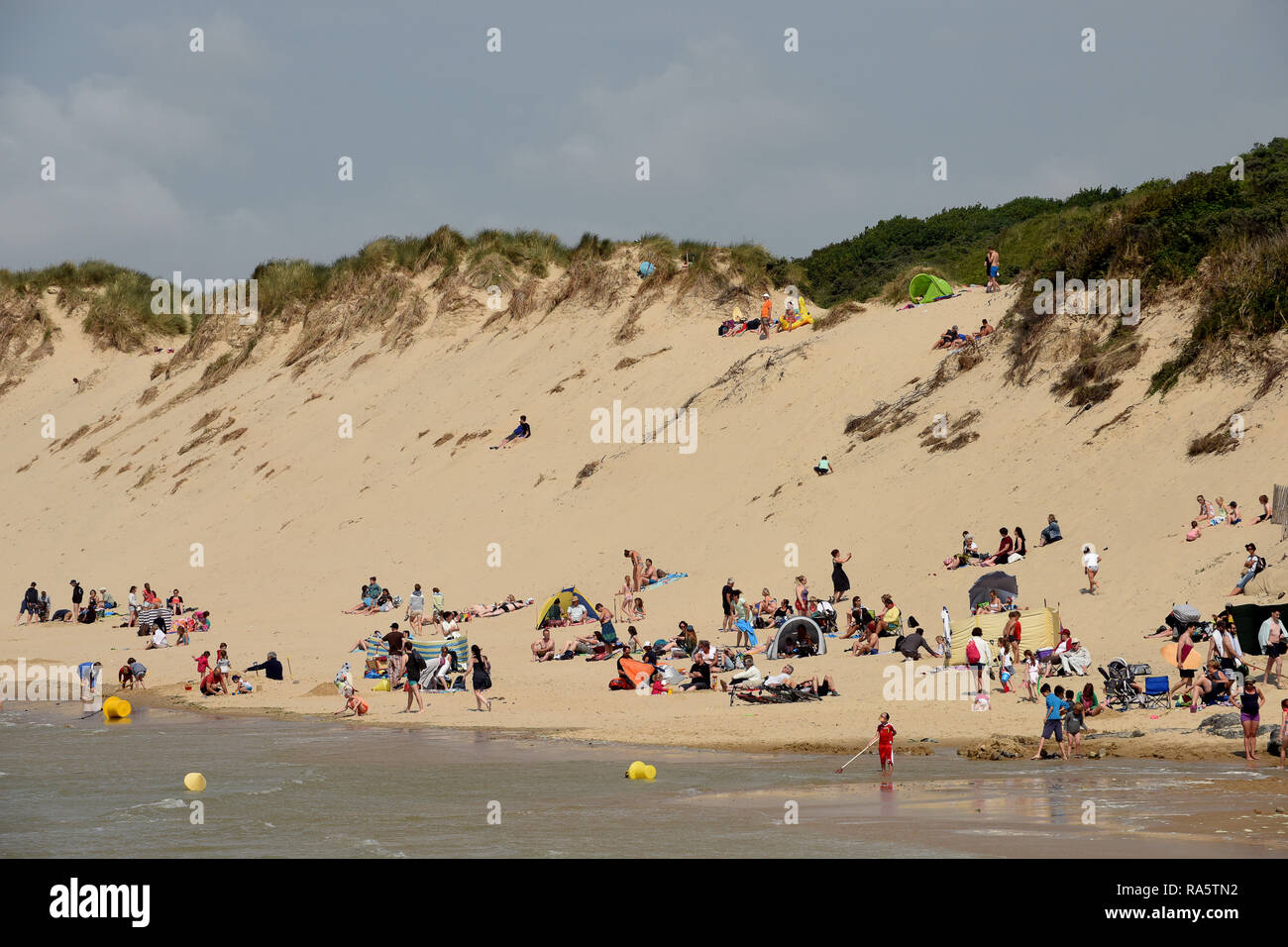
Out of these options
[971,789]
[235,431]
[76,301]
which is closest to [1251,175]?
[971,789]

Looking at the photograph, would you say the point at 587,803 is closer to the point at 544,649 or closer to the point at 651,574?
the point at 544,649

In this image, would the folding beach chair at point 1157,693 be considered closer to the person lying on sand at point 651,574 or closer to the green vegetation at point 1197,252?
the green vegetation at point 1197,252

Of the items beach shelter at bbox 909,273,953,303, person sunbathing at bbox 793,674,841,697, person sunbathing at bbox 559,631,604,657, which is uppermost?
beach shelter at bbox 909,273,953,303

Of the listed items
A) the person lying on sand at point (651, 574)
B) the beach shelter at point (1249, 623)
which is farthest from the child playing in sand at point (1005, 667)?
the person lying on sand at point (651, 574)

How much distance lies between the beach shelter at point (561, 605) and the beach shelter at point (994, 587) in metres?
7.90

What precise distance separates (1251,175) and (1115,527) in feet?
38.5

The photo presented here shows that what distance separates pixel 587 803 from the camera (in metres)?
14.3

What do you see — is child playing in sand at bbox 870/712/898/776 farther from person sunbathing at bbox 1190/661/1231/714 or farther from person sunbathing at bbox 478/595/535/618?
person sunbathing at bbox 478/595/535/618

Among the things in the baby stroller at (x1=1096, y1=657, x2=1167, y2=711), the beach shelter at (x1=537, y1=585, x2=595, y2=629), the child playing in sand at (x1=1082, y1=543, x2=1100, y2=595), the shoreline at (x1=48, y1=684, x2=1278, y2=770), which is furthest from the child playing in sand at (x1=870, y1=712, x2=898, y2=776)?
the beach shelter at (x1=537, y1=585, x2=595, y2=629)

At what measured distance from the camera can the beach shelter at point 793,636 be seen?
22.2 metres

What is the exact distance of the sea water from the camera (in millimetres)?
12070

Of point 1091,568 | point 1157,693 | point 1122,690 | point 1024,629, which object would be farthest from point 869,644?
point 1157,693

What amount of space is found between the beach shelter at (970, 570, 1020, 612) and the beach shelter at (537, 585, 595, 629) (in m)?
7.90
